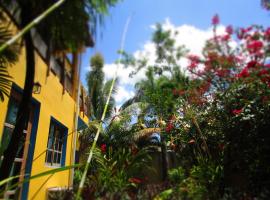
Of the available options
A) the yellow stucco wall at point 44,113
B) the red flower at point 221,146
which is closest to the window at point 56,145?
the yellow stucco wall at point 44,113

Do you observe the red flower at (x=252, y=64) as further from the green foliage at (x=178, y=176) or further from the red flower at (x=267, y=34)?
the green foliage at (x=178, y=176)

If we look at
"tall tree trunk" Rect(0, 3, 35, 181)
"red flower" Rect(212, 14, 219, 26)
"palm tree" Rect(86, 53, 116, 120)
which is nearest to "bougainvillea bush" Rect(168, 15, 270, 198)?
"red flower" Rect(212, 14, 219, 26)

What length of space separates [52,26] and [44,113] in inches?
127


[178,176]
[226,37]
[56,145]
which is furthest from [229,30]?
[56,145]

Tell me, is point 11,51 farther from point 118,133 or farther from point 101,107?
point 101,107

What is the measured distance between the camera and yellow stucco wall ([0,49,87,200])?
4576mm

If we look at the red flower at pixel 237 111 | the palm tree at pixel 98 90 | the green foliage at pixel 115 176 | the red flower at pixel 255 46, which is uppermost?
the palm tree at pixel 98 90

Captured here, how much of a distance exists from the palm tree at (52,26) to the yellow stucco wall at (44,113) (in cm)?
118

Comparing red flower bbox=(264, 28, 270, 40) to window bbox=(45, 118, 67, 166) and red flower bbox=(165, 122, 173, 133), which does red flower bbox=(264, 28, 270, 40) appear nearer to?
red flower bbox=(165, 122, 173, 133)

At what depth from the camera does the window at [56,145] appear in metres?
6.90

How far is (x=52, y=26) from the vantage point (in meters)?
3.06

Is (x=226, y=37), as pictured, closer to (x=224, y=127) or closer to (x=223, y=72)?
(x=223, y=72)

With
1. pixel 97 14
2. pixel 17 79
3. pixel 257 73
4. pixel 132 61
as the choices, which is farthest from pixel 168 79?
pixel 97 14

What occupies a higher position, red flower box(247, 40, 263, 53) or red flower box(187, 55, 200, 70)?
red flower box(187, 55, 200, 70)
